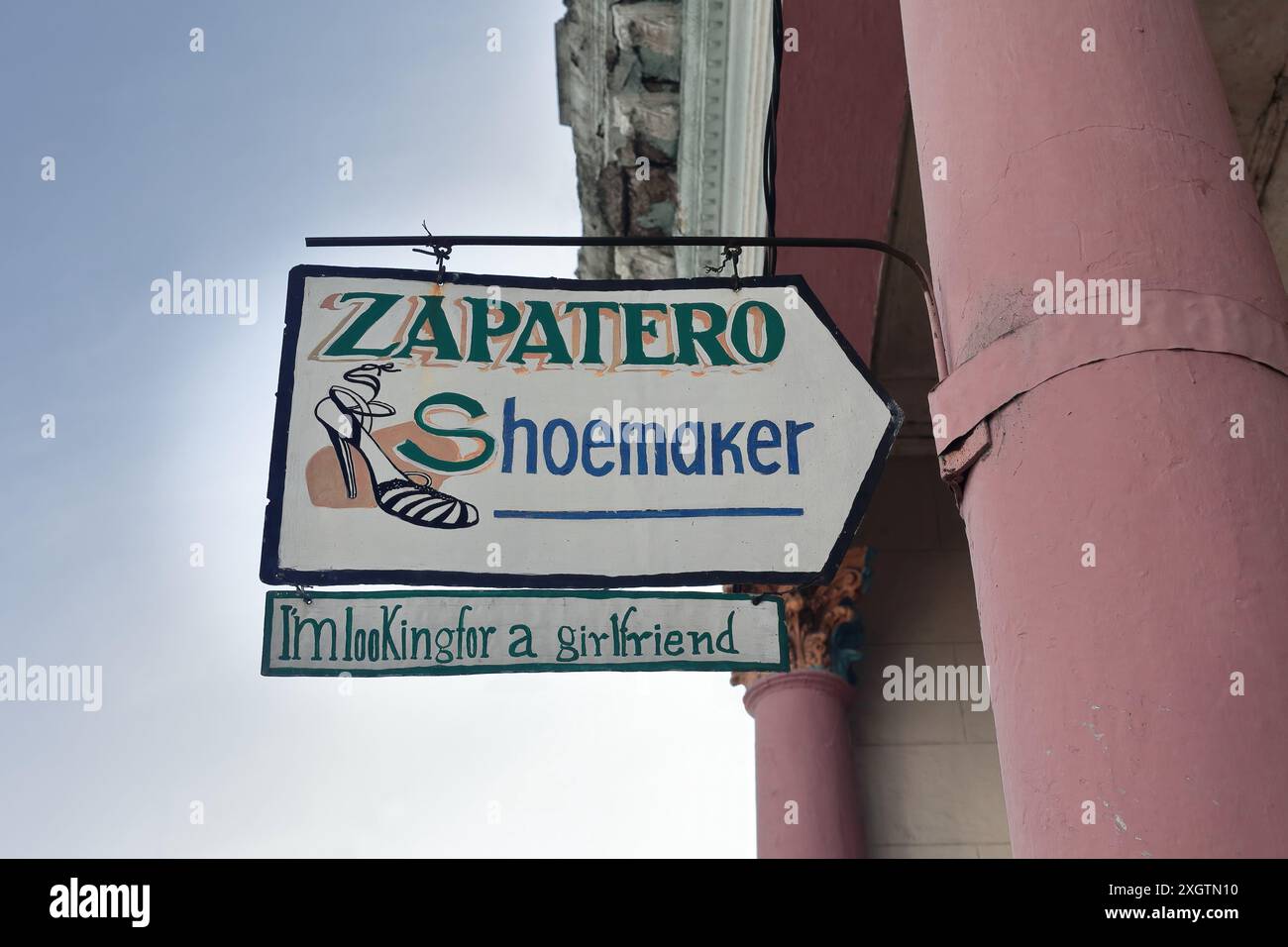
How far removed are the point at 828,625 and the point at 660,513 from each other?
13.6 ft

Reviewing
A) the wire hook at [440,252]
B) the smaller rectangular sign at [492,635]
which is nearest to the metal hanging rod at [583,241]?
the wire hook at [440,252]

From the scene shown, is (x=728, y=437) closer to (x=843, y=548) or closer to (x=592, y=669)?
(x=843, y=548)

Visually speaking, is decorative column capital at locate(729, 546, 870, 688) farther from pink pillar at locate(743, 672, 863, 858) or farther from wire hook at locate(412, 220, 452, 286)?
wire hook at locate(412, 220, 452, 286)

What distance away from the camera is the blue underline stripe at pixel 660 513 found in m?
3.04

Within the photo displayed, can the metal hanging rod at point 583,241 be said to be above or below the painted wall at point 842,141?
below

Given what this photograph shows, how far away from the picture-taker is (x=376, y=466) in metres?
3.10

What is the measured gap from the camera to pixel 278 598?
305cm

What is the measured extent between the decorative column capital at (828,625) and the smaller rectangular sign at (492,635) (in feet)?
12.6

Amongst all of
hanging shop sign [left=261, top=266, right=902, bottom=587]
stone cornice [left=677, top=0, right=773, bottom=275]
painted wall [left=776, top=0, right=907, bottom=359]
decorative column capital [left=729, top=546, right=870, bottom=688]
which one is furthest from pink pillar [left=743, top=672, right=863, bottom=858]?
hanging shop sign [left=261, top=266, right=902, bottom=587]

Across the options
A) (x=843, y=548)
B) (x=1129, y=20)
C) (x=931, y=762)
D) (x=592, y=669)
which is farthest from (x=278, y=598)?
(x=931, y=762)

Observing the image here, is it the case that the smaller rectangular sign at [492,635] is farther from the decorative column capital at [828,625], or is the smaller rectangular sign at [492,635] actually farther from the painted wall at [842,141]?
the decorative column capital at [828,625]

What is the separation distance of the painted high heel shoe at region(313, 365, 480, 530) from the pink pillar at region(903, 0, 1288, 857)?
1167mm
